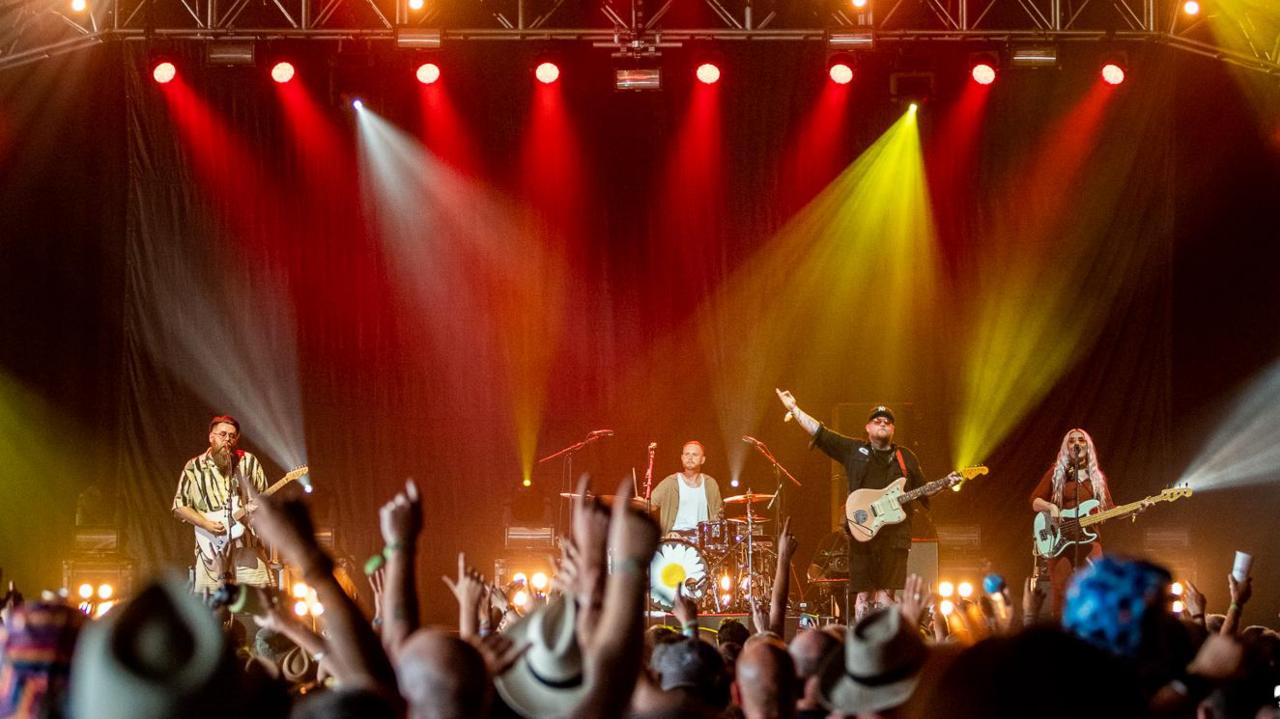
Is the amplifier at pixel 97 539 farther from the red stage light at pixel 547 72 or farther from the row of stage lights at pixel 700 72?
the red stage light at pixel 547 72

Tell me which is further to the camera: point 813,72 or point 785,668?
point 813,72

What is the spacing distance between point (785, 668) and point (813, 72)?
12.0 m

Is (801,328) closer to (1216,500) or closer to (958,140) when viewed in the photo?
(958,140)

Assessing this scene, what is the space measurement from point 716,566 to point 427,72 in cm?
586

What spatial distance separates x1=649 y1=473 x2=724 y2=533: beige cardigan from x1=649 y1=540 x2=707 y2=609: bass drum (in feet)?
1.40

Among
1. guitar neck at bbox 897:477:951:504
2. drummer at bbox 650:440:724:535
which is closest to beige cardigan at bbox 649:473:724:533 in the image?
drummer at bbox 650:440:724:535

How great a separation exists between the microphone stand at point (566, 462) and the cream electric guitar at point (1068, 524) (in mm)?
4321

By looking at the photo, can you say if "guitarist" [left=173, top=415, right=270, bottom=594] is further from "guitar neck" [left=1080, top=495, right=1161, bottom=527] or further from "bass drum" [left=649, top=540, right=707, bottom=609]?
"guitar neck" [left=1080, top=495, right=1161, bottom=527]

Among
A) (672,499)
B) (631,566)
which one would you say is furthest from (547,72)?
(631,566)

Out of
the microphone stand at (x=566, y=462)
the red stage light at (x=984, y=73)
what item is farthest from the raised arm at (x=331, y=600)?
the red stage light at (x=984, y=73)

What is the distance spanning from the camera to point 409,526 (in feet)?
9.51

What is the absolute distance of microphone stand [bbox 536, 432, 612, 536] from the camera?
14.0 meters

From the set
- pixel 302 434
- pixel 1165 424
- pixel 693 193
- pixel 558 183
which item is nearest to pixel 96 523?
pixel 302 434

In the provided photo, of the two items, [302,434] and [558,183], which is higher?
[558,183]
